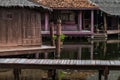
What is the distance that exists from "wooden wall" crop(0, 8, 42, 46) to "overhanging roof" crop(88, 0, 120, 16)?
26600mm

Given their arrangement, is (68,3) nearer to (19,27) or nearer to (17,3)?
(19,27)

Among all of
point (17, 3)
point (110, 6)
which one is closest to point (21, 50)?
point (17, 3)

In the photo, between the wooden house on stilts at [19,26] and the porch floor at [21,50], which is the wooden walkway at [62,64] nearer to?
the porch floor at [21,50]

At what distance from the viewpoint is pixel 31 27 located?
25562 mm

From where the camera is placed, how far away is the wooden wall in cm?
2426

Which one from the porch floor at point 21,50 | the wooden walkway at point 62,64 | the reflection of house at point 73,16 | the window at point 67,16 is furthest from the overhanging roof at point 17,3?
the window at point 67,16

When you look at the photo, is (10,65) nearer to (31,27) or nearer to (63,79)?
(63,79)

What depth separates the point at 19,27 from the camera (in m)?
24.9

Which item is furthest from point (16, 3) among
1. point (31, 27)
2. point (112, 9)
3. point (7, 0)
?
point (112, 9)

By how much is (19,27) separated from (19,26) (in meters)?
0.07

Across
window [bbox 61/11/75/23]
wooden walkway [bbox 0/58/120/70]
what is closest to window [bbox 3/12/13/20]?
wooden walkway [bbox 0/58/120/70]

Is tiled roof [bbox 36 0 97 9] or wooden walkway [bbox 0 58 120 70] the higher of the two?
tiled roof [bbox 36 0 97 9]

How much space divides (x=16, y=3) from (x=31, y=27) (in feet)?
7.51

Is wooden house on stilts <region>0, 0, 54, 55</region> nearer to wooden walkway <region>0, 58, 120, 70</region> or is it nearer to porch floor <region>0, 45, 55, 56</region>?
porch floor <region>0, 45, 55, 56</region>
